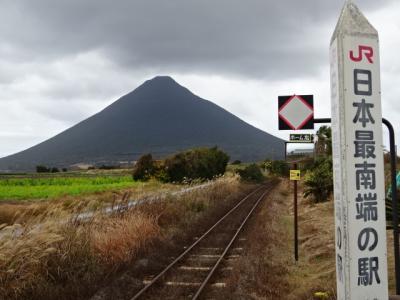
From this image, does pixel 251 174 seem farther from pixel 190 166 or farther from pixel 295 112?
pixel 295 112

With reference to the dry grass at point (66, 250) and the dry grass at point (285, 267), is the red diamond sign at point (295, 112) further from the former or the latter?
the dry grass at point (66, 250)

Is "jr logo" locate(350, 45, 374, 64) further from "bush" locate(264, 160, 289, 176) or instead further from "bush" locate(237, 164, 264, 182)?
"bush" locate(264, 160, 289, 176)

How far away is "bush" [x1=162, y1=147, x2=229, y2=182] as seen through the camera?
147 ft

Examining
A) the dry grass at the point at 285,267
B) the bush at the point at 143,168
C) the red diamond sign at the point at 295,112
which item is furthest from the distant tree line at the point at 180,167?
the red diamond sign at the point at 295,112

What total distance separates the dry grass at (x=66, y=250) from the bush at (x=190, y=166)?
3081 cm

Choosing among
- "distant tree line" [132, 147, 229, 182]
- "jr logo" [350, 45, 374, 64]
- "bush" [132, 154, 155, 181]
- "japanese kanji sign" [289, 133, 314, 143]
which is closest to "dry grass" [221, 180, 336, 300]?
"japanese kanji sign" [289, 133, 314, 143]

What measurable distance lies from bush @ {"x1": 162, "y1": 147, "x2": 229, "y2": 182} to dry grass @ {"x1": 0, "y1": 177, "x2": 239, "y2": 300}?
30.8m

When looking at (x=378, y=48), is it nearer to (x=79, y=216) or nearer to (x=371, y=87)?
(x=371, y=87)

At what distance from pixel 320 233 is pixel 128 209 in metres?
5.27

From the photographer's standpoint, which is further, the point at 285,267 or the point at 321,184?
the point at 321,184

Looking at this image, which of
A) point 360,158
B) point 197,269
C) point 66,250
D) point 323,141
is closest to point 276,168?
point 323,141

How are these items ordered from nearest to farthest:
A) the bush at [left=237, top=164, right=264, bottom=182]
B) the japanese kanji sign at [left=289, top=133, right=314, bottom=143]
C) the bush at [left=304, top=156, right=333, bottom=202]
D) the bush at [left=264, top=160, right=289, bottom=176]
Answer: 1. the japanese kanji sign at [left=289, top=133, right=314, bottom=143]
2. the bush at [left=304, top=156, right=333, bottom=202]
3. the bush at [left=237, top=164, right=264, bottom=182]
4. the bush at [left=264, top=160, right=289, bottom=176]

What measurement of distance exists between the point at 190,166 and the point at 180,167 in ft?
3.32

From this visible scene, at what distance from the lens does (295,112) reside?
290 inches
